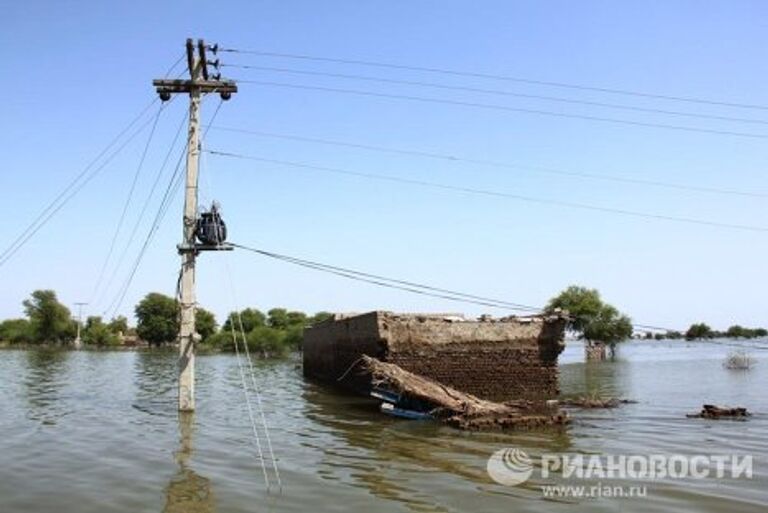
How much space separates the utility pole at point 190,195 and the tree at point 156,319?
10193 centimetres

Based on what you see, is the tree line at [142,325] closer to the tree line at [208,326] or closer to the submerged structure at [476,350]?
the tree line at [208,326]

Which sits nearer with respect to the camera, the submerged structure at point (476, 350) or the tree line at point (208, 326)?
the submerged structure at point (476, 350)

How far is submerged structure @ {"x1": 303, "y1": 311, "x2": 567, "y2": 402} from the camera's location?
21047 millimetres

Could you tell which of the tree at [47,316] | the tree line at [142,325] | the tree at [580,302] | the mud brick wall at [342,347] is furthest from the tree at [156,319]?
the mud brick wall at [342,347]

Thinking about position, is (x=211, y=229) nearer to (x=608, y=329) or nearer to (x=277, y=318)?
(x=608, y=329)

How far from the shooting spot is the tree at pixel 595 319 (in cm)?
7344

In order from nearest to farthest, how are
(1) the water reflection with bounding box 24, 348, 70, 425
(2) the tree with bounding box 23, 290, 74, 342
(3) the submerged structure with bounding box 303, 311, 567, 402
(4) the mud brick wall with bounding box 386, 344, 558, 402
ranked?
(1) the water reflection with bounding box 24, 348, 70, 425 → (3) the submerged structure with bounding box 303, 311, 567, 402 → (4) the mud brick wall with bounding box 386, 344, 558, 402 → (2) the tree with bounding box 23, 290, 74, 342

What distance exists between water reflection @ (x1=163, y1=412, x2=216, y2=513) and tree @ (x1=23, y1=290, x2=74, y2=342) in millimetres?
107501

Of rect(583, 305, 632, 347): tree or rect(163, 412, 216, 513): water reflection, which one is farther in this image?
rect(583, 305, 632, 347): tree

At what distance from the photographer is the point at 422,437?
50.5 ft

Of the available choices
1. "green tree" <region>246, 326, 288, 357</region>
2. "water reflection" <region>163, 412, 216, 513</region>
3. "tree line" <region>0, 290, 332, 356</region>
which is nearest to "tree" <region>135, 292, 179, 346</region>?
"tree line" <region>0, 290, 332, 356</region>

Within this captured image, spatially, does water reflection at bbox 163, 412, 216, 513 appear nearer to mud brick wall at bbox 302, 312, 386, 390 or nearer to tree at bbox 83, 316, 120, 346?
mud brick wall at bbox 302, 312, 386, 390

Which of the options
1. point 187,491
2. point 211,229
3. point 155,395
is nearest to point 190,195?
point 211,229

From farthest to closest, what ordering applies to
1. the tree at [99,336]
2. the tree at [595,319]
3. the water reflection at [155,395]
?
the tree at [99,336]
the tree at [595,319]
the water reflection at [155,395]
